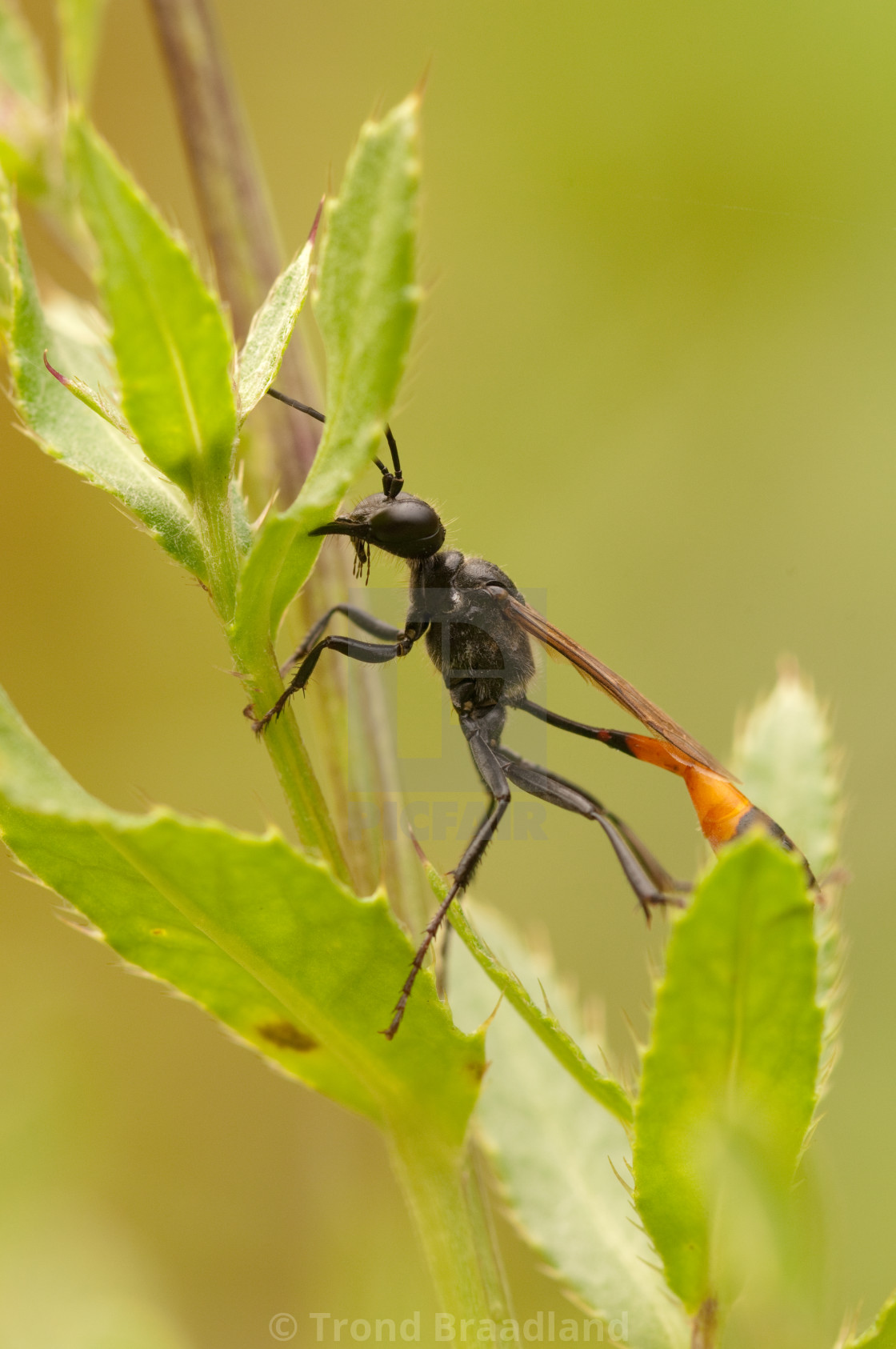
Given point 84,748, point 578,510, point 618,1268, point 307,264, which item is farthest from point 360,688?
point 578,510

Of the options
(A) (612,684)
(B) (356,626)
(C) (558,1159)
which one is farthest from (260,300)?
(C) (558,1159)

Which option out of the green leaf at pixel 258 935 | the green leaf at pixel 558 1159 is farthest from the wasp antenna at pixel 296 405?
the green leaf at pixel 558 1159

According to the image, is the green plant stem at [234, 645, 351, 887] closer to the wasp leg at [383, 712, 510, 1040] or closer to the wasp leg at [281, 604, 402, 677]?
the wasp leg at [383, 712, 510, 1040]

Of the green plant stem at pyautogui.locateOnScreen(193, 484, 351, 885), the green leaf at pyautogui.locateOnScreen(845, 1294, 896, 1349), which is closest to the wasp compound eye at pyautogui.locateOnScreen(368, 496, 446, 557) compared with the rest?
the green plant stem at pyautogui.locateOnScreen(193, 484, 351, 885)

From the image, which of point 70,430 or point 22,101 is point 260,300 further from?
point 22,101

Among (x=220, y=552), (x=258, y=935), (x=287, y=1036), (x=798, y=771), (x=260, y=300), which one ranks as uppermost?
(x=260, y=300)

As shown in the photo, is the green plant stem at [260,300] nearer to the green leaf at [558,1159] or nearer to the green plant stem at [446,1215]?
the green plant stem at [446,1215]
